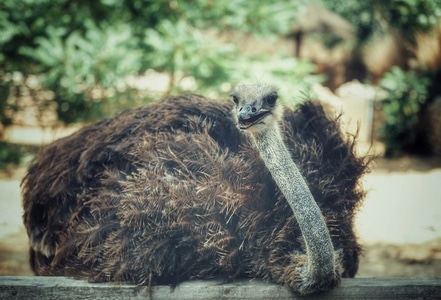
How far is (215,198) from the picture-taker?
2.13 metres

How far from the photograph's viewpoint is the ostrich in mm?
1928

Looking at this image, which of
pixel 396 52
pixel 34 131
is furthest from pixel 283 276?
pixel 396 52

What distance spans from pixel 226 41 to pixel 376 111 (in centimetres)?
244

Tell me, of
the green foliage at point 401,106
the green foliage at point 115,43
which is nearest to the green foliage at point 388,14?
the green foliage at point 401,106

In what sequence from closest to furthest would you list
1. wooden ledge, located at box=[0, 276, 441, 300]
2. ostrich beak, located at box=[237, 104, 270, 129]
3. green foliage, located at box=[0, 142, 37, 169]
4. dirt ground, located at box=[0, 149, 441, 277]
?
ostrich beak, located at box=[237, 104, 270, 129], wooden ledge, located at box=[0, 276, 441, 300], dirt ground, located at box=[0, 149, 441, 277], green foliage, located at box=[0, 142, 37, 169]

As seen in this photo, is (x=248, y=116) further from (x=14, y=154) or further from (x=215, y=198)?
(x=14, y=154)

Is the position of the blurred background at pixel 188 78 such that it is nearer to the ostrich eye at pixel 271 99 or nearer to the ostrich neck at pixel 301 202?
the ostrich neck at pixel 301 202

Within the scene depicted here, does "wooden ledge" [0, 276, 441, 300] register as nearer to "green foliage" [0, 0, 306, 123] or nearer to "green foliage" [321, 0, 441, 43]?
"green foliage" [321, 0, 441, 43]

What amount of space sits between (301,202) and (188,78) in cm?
458

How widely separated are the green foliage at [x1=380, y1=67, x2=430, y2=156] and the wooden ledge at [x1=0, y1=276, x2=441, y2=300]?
15.7 ft

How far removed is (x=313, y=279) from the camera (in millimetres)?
1958

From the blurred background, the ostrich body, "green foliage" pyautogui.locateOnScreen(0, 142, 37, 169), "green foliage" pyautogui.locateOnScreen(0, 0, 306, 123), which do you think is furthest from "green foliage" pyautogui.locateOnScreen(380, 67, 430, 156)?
the ostrich body

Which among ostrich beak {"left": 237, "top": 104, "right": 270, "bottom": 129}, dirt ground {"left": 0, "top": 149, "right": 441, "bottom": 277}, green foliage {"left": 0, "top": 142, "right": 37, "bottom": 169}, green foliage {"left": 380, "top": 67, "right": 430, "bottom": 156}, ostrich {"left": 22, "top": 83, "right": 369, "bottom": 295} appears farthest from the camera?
green foliage {"left": 380, "top": 67, "right": 430, "bottom": 156}

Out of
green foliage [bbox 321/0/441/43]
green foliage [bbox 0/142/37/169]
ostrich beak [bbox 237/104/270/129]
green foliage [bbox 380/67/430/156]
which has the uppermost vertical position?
ostrich beak [bbox 237/104/270/129]
